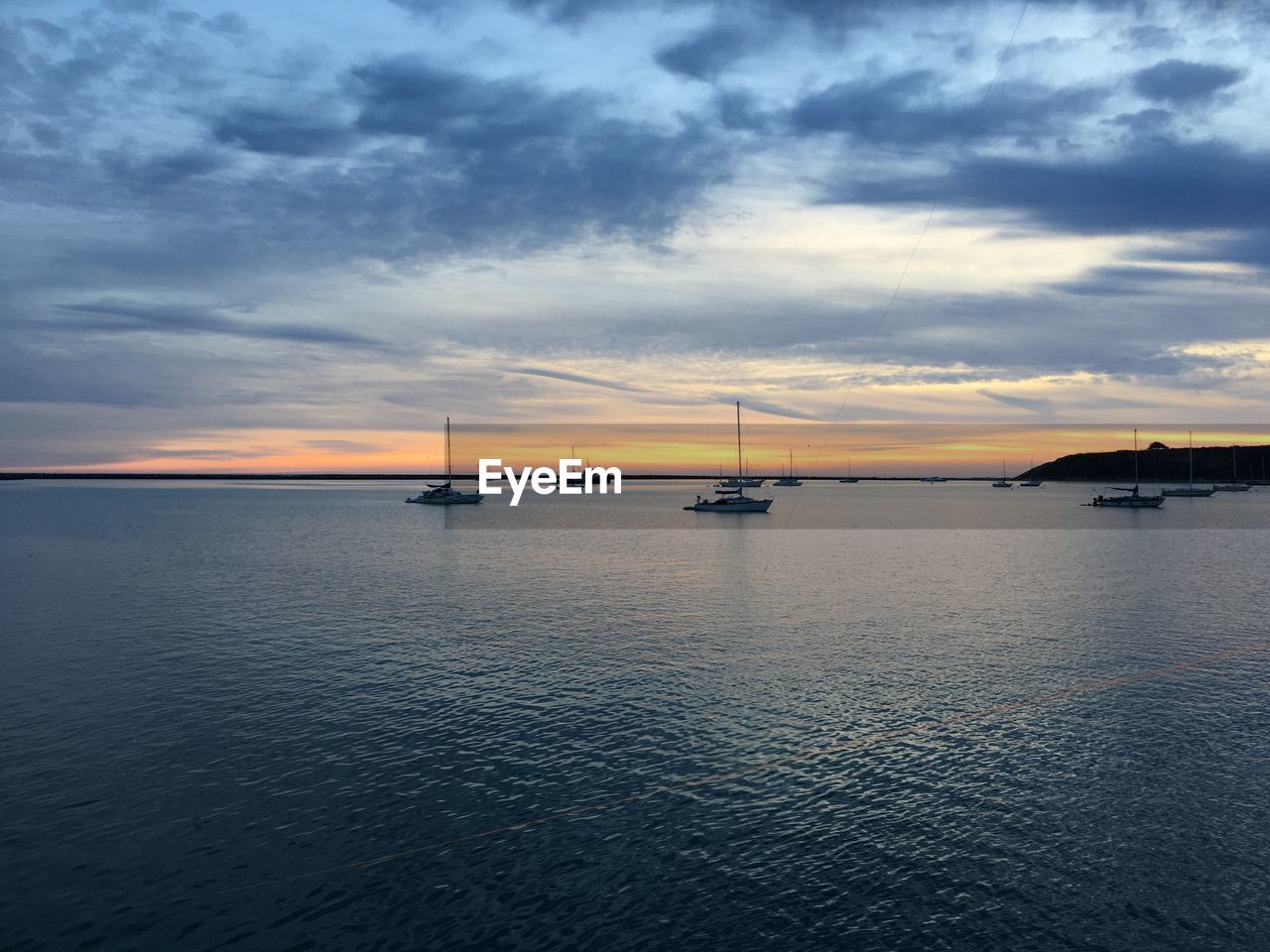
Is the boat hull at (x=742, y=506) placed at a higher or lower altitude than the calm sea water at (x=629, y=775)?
higher

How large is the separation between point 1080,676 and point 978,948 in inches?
894

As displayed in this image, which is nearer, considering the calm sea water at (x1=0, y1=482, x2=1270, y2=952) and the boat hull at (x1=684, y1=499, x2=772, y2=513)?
the calm sea water at (x1=0, y1=482, x2=1270, y2=952)

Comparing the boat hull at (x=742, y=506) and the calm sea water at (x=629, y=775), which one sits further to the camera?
the boat hull at (x=742, y=506)

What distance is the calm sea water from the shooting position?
15828 mm

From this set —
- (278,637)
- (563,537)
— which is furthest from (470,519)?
(278,637)

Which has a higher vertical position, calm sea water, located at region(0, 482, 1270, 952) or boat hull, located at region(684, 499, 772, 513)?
boat hull, located at region(684, 499, 772, 513)

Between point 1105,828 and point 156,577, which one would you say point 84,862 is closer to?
point 1105,828

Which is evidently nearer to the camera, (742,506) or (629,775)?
(629,775)

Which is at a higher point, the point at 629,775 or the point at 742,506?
the point at 742,506

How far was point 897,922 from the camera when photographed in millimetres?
15594

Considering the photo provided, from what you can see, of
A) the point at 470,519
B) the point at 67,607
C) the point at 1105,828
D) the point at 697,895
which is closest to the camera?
the point at 697,895

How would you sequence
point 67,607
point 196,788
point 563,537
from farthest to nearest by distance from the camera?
point 563,537, point 67,607, point 196,788

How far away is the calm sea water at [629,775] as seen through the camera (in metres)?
15.8

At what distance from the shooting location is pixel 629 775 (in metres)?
22.8
